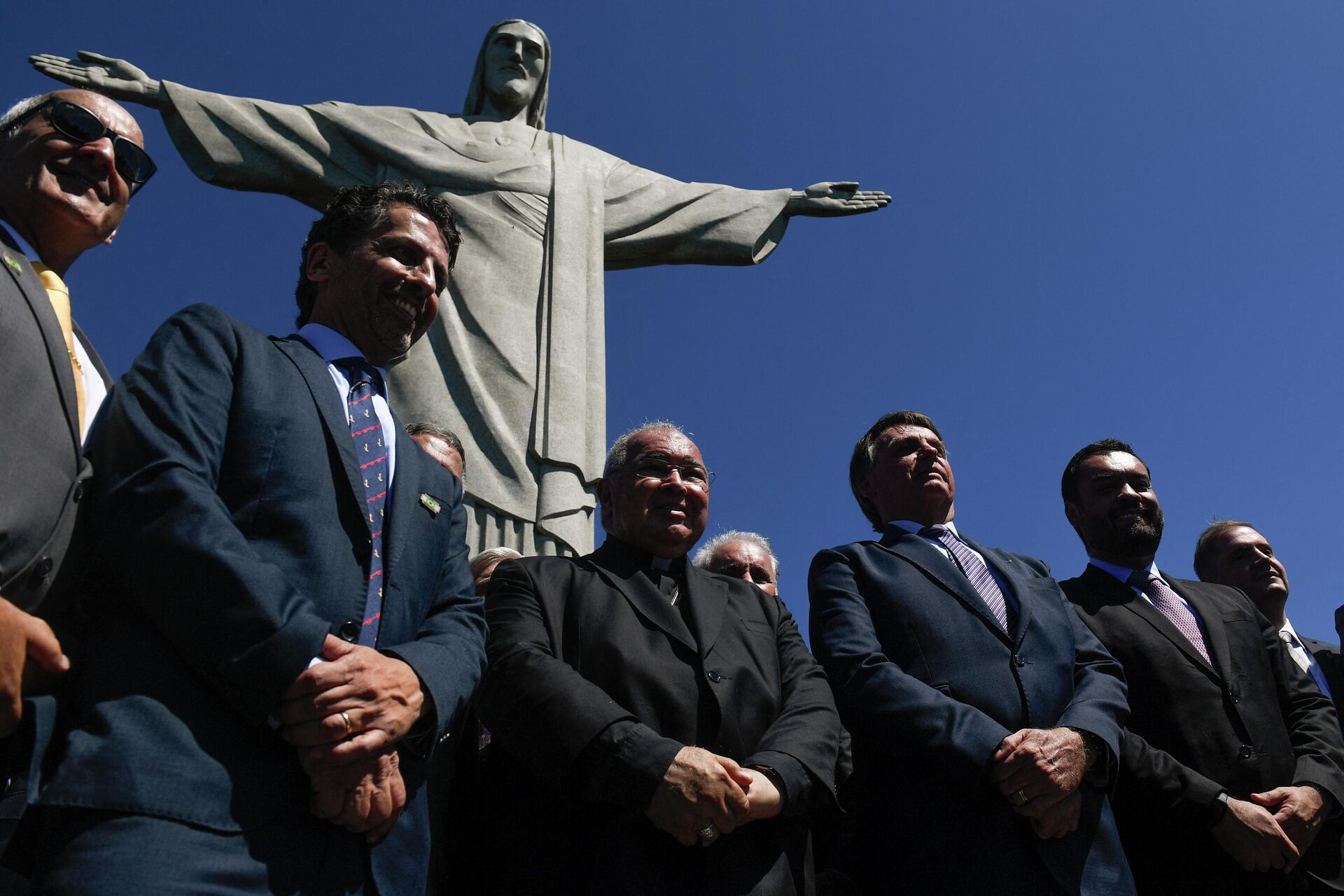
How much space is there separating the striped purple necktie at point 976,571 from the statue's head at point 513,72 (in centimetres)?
486

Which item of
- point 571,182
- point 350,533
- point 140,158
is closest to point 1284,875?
point 350,533

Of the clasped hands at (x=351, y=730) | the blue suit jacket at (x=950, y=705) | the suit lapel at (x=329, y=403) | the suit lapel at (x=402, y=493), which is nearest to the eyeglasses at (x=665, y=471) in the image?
the blue suit jacket at (x=950, y=705)

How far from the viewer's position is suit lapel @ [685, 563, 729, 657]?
2.93 metres

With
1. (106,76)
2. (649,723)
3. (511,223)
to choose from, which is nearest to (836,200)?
(511,223)

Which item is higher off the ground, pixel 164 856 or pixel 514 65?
pixel 514 65

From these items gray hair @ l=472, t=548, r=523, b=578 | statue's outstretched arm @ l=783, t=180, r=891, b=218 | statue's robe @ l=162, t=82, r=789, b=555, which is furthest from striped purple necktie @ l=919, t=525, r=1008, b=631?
statue's outstretched arm @ l=783, t=180, r=891, b=218

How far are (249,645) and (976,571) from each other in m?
2.33

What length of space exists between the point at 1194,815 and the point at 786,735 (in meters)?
1.31

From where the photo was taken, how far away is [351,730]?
1952 mm

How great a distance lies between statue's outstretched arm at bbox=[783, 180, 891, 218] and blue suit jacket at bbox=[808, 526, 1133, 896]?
174 inches

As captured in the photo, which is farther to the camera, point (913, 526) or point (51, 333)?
point (913, 526)

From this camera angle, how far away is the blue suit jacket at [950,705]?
2.85 metres

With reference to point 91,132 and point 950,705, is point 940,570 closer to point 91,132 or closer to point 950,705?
point 950,705

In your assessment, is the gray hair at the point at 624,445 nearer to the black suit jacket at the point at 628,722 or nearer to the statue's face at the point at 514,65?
the black suit jacket at the point at 628,722
